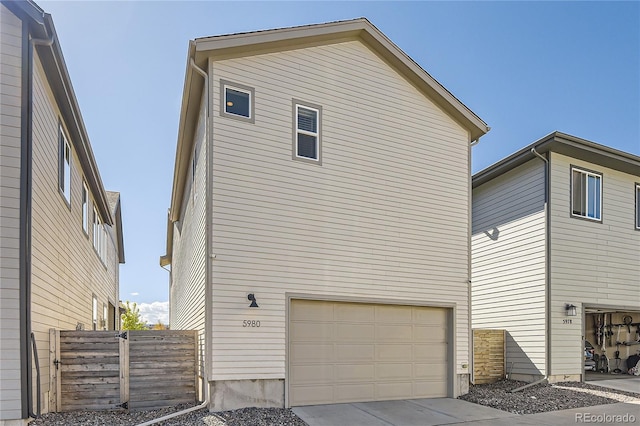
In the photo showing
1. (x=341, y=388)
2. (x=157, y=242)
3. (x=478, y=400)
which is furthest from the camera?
(x=157, y=242)

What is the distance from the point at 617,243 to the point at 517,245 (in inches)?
117

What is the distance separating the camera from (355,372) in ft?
28.5

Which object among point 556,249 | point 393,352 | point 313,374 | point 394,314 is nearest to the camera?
point 313,374

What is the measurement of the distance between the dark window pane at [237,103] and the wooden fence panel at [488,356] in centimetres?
815

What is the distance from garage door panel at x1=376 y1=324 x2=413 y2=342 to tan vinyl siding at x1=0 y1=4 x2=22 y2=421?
610cm

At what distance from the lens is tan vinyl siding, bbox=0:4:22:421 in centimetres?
573

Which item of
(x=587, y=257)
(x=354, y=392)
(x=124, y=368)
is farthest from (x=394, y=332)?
(x=587, y=257)

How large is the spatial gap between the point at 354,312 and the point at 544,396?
4740mm

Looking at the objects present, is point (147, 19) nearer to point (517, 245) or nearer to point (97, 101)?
point (97, 101)

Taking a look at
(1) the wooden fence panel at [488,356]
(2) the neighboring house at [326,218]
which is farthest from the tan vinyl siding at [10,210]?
(1) the wooden fence panel at [488,356]

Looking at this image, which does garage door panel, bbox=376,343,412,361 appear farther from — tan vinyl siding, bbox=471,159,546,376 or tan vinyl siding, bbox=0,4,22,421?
tan vinyl siding, bbox=0,4,22,421

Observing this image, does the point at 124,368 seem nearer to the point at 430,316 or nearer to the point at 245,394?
the point at 245,394

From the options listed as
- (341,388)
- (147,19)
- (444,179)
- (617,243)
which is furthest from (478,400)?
(147,19)

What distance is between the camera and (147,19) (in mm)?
9312
